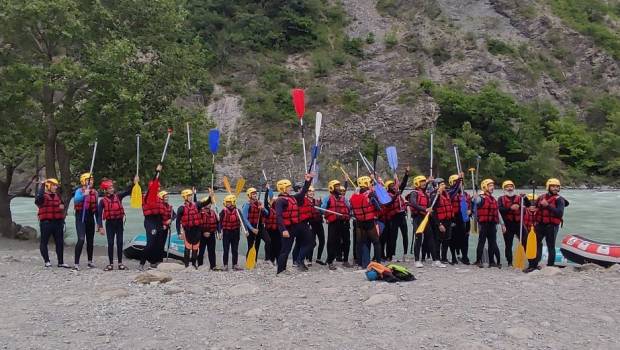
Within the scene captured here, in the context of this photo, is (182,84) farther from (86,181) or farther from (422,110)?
(422,110)

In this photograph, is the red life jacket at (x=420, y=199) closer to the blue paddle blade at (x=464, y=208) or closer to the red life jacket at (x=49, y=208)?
the blue paddle blade at (x=464, y=208)

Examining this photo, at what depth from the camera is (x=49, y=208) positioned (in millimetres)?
8500

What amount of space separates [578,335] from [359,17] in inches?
2136

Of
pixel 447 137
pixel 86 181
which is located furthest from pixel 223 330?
pixel 447 137

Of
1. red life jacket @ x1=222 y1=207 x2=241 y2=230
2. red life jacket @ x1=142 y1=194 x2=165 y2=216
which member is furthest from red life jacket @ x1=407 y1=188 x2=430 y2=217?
red life jacket @ x1=142 y1=194 x2=165 y2=216

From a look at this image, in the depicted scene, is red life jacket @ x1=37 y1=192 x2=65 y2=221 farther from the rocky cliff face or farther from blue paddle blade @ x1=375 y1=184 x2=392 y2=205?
the rocky cliff face

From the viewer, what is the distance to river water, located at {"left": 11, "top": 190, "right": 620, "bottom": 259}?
1791cm

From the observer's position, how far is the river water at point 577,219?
58.8 ft

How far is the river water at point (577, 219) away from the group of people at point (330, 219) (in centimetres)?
422

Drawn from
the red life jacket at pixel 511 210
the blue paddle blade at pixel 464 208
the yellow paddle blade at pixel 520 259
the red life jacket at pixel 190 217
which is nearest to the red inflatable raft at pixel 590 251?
the yellow paddle blade at pixel 520 259

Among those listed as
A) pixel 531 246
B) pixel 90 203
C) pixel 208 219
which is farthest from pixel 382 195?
pixel 90 203

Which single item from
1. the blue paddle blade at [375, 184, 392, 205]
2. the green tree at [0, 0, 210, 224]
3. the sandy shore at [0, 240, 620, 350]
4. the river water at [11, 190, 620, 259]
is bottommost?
the river water at [11, 190, 620, 259]

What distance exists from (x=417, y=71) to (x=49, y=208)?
139 feet

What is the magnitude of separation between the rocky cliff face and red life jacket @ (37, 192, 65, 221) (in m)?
28.8
